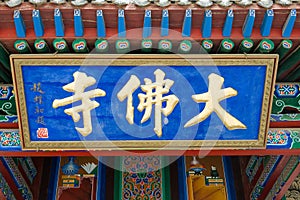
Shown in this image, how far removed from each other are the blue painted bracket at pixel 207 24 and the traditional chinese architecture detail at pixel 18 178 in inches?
139

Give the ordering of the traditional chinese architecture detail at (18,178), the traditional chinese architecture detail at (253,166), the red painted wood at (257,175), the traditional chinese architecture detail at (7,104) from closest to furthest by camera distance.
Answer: the traditional chinese architecture detail at (7,104)
the traditional chinese architecture detail at (18,178)
the red painted wood at (257,175)
the traditional chinese architecture detail at (253,166)

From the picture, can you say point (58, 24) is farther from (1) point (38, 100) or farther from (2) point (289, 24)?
(2) point (289, 24)

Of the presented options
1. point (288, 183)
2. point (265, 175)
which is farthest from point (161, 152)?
point (265, 175)

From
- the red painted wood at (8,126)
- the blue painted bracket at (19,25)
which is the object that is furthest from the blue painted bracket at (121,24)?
the red painted wood at (8,126)

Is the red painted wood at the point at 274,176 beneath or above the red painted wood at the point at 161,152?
beneath

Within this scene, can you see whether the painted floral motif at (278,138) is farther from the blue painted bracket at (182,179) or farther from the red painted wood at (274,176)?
the blue painted bracket at (182,179)

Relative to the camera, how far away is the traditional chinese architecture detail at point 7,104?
568 centimetres

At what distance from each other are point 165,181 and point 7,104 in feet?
10.0

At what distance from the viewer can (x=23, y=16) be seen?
4.63 meters

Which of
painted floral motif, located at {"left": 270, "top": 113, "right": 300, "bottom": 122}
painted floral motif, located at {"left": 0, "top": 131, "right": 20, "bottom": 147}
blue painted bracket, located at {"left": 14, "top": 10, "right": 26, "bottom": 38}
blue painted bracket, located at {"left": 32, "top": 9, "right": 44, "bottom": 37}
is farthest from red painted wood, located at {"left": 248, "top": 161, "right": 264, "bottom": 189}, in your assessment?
blue painted bracket, located at {"left": 14, "top": 10, "right": 26, "bottom": 38}

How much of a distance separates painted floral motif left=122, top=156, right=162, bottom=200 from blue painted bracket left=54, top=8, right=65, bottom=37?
3.48 metres

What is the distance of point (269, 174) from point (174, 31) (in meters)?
3.23

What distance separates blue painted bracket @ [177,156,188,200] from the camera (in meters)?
7.45

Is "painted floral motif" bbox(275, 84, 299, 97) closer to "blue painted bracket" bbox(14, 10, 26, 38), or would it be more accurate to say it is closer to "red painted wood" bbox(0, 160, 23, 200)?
"blue painted bracket" bbox(14, 10, 26, 38)
